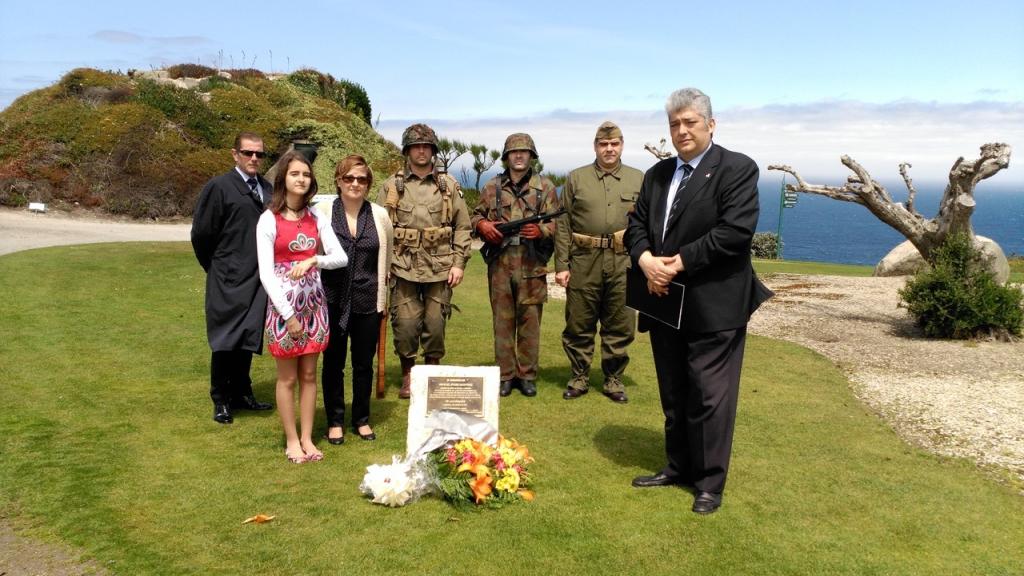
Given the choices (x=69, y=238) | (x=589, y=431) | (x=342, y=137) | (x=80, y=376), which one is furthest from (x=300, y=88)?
(x=589, y=431)

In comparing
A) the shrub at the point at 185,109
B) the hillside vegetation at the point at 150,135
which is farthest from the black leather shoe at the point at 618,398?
the shrub at the point at 185,109

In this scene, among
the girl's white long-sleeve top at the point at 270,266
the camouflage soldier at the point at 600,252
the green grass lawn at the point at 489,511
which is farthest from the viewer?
the camouflage soldier at the point at 600,252

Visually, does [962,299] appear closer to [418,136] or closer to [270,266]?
[418,136]

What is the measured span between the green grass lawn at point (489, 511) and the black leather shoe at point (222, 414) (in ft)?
0.20

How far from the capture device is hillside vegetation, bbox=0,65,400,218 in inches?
878

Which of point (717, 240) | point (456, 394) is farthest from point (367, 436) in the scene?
point (717, 240)

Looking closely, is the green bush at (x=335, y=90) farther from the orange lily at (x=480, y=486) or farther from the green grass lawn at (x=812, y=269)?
the orange lily at (x=480, y=486)

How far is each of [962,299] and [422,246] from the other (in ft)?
26.8

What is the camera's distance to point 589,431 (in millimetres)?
5938

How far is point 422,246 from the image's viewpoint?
6203 mm

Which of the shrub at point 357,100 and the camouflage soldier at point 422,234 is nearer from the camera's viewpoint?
the camouflage soldier at point 422,234

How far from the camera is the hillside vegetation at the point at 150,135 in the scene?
2231 centimetres

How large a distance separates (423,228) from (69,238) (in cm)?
1358

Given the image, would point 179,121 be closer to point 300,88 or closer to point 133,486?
point 300,88
